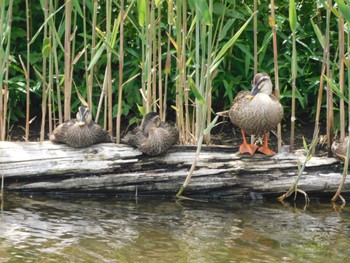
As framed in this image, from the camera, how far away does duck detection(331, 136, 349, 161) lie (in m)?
7.48

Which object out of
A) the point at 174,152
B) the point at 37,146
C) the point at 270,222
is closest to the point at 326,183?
the point at 270,222

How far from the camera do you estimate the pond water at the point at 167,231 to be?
6.00 m

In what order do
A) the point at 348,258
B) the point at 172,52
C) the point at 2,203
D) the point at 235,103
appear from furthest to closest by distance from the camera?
the point at 172,52 → the point at 235,103 → the point at 2,203 → the point at 348,258

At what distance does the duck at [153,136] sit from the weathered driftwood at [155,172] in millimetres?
84

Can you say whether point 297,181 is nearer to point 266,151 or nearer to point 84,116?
point 266,151

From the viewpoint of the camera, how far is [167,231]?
666cm

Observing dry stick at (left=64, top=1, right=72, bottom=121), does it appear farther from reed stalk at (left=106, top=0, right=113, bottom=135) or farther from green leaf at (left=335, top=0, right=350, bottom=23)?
green leaf at (left=335, top=0, right=350, bottom=23)

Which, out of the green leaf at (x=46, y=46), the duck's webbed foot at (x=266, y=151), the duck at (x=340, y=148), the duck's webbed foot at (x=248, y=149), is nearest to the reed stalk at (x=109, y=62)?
the green leaf at (x=46, y=46)

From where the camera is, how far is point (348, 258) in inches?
234

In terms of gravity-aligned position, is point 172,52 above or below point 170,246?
above

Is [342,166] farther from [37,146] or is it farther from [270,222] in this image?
[37,146]

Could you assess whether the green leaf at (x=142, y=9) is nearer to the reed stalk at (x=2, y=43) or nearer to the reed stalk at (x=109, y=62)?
the reed stalk at (x=109, y=62)

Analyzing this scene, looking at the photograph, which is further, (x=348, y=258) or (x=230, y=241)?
(x=230, y=241)

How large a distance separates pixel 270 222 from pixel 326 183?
34.0 inches
